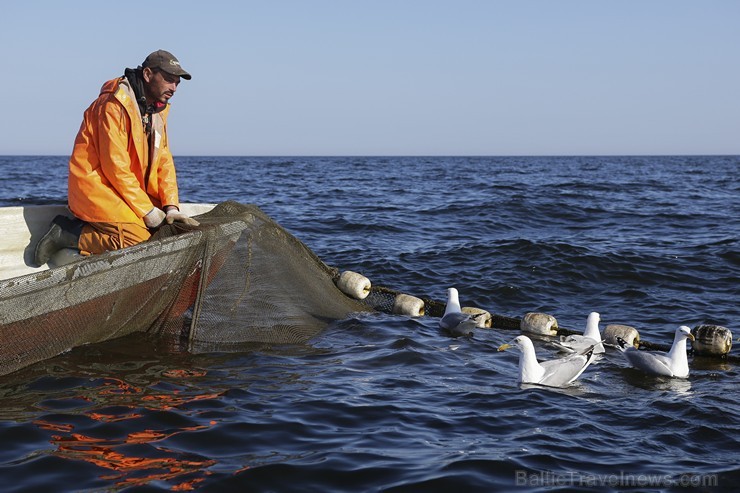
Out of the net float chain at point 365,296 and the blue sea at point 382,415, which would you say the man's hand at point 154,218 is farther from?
the net float chain at point 365,296

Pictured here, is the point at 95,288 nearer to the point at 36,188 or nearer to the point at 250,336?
the point at 250,336

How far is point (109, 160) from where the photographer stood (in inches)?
319

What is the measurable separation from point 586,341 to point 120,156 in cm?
561

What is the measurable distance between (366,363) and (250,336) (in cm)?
135

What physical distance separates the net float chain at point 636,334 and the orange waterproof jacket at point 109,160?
5.09m

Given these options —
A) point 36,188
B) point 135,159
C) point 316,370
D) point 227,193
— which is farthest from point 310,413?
point 36,188

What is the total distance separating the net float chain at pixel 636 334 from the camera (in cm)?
938

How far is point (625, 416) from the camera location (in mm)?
7160

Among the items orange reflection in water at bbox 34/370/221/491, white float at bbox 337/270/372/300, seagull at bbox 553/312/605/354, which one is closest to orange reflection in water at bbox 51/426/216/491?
orange reflection in water at bbox 34/370/221/491
